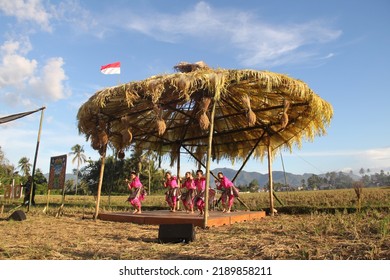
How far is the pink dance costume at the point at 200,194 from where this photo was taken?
36.0 feet

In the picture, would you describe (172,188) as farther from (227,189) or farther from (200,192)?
(227,189)

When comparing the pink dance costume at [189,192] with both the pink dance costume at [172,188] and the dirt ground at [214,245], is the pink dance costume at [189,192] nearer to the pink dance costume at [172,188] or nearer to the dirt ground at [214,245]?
the pink dance costume at [172,188]

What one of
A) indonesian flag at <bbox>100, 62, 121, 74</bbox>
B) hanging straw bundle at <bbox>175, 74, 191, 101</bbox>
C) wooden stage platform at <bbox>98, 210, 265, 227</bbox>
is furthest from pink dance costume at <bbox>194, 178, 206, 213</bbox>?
indonesian flag at <bbox>100, 62, 121, 74</bbox>

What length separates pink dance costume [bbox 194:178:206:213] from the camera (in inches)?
432

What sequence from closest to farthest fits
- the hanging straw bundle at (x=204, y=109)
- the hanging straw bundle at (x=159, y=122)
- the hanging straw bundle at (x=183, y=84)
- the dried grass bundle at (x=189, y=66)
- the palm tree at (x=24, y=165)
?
the hanging straw bundle at (x=183, y=84), the hanging straw bundle at (x=204, y=109), the hanging straw bundle at (x=159, y=122), the dried grass bundle at (x=189, y=66), the palm tree at (x=24, y=165)

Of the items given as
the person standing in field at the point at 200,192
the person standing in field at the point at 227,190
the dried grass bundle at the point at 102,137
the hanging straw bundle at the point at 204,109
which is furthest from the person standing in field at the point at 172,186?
the hanging straw bundle at the point at 204,109

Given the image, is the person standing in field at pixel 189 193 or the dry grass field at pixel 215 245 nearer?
the dry grass field at pixel 215 245

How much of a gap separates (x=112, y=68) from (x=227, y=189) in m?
6.16

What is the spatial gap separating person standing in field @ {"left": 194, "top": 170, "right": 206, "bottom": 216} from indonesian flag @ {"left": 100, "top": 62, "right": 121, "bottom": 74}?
4.92 meters

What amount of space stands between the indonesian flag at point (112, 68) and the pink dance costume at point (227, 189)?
559 centimetres

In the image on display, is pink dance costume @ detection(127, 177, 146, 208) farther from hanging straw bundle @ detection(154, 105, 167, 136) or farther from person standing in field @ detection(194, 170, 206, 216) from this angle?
hanging straw bundle @ detection(154, 105, 167, 136)
